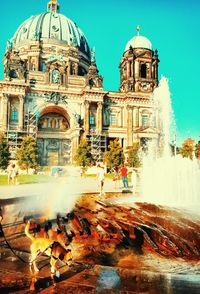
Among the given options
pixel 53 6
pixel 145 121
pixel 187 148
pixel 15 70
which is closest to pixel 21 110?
pixel 15 70

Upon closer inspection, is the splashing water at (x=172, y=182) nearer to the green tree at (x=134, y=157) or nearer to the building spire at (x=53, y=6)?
the green tree at (x=134, y=157)

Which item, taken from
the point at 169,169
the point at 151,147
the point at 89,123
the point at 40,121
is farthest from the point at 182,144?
the point at 169,169

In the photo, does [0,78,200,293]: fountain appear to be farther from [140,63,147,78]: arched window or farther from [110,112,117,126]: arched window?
[140,63,147,78]: arched window

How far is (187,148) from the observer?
64812mm

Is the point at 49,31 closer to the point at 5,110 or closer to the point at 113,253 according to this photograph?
the point at 5,110

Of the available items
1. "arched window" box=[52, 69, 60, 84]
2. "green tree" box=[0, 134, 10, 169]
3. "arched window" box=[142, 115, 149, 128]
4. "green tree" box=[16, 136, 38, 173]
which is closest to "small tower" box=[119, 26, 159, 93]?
"arched window" box=[142, 115, 149, 128]

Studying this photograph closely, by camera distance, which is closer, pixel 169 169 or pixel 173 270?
pixel 173 270

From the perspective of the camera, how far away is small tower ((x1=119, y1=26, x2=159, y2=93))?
2352 inches

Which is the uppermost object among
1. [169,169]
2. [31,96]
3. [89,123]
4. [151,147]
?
[31,96]

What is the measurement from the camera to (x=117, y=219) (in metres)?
9.68

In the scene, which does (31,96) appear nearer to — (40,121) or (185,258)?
(40,121)

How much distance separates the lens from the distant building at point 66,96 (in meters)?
52.1

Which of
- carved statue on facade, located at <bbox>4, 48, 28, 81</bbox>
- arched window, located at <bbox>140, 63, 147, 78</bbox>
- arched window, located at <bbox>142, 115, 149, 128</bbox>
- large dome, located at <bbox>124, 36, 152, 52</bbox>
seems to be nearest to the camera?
carved statue on facade, located at <bbox>4, 48, 28, 81</bbox>

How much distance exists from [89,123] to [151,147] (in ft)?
39.5
